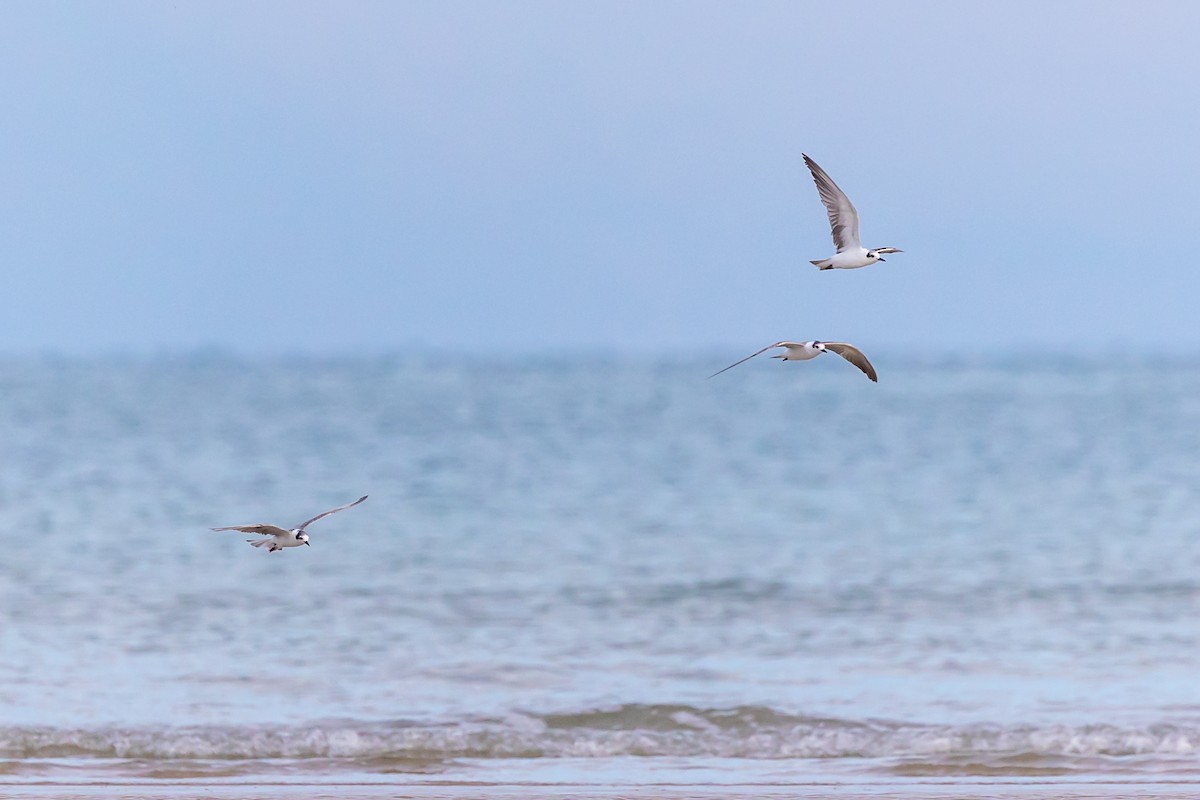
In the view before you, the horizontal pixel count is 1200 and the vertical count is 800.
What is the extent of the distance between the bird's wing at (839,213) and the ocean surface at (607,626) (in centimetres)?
382

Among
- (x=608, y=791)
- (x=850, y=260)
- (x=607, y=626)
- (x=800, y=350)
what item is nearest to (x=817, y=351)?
(x=800, y=350)

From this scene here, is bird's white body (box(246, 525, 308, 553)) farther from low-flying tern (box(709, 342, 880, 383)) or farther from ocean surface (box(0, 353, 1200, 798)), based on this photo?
low-flying tern (box(709, 342, 880, 383))

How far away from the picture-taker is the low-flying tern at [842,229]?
13195 millimetres

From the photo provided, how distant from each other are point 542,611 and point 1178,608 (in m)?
6.84

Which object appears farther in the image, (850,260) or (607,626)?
(607,626)

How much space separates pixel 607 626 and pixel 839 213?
5.98 meters

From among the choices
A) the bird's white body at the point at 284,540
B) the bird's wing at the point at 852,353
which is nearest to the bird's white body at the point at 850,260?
the bird's wing at the point at 852,353

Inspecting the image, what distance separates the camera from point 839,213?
533 inches

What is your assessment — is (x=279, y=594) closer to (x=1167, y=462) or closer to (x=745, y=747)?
(x=745, y=747)

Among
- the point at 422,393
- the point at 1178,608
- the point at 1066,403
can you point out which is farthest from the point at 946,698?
the point at 422,393

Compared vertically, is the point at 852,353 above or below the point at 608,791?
above

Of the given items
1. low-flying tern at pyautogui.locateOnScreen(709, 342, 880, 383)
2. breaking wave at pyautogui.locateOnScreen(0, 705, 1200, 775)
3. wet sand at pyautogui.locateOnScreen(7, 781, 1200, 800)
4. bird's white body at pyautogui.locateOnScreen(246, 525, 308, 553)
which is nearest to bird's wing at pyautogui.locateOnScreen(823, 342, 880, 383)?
low-flying tern at pyautogui.locateOnScreen(709, 342, 880, 383)

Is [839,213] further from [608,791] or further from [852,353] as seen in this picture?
[608,791]

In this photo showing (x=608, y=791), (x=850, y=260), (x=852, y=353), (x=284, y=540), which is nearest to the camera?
(x=284, y=540)
